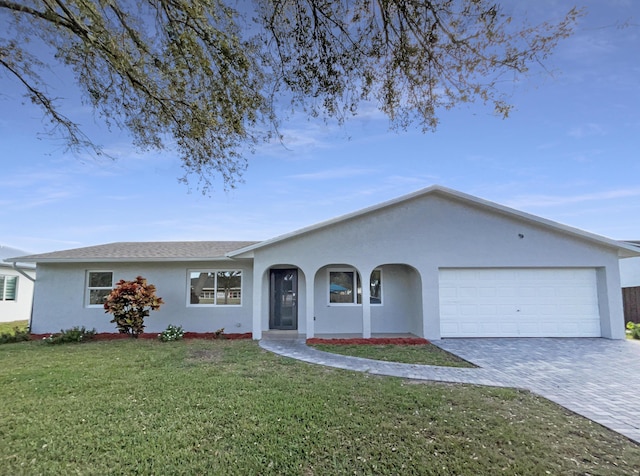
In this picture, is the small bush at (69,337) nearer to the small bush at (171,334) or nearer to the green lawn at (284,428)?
the small bush at (171,334)

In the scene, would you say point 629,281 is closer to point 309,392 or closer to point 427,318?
point 427,318

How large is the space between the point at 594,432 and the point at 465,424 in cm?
154

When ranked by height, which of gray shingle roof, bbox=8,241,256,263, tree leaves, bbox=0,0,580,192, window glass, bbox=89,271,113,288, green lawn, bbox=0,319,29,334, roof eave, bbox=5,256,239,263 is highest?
tree leaves, bbox=0,0,580,192

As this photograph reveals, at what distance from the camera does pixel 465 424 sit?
457cm

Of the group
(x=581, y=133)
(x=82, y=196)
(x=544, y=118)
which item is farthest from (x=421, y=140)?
(x=82, y=196)

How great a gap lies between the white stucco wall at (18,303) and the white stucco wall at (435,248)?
50.7ft

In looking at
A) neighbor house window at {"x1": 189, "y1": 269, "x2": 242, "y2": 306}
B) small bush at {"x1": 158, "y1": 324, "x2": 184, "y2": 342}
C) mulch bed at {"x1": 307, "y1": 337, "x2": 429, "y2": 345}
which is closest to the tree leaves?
mulch bed at {"x1": 307, "y1": 337, "x2": 429, "y2": 345}

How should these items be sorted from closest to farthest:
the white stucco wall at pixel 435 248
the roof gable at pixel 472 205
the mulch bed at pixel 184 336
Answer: the roof gable at pixel 472 205
the white stucco wall at pixel 435 248
the mulch bed at pixel 184 336

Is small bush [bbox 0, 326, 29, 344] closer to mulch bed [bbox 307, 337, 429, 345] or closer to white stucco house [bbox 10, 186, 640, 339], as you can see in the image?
white stucco house [bbox 10, 186, 640, 339]

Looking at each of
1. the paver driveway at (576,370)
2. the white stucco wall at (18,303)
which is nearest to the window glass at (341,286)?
the paver driveway at (576,370)

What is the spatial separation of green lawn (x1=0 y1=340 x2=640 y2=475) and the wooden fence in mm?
12354

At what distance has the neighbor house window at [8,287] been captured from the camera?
18.3 metres

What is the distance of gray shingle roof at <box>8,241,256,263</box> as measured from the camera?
12.5 metres

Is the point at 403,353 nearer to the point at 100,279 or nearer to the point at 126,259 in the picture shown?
the point at 126,259
